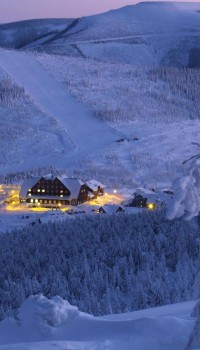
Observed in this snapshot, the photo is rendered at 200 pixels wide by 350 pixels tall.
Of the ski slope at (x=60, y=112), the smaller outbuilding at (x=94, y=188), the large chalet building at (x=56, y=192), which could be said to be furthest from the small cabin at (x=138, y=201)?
the ski slope at (x=60, y=112)

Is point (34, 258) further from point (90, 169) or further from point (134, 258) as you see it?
point (90, 169)

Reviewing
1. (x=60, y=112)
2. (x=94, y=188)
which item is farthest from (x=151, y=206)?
(x=60, y=112)

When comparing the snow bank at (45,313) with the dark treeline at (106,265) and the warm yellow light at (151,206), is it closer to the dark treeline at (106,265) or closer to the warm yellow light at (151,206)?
the dark treeline at (106,265)

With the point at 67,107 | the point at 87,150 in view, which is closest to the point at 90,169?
the point at 87,150

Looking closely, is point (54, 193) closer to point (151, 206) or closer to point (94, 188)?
point (94, 188)

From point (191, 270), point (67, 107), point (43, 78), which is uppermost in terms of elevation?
point (43, 78)
